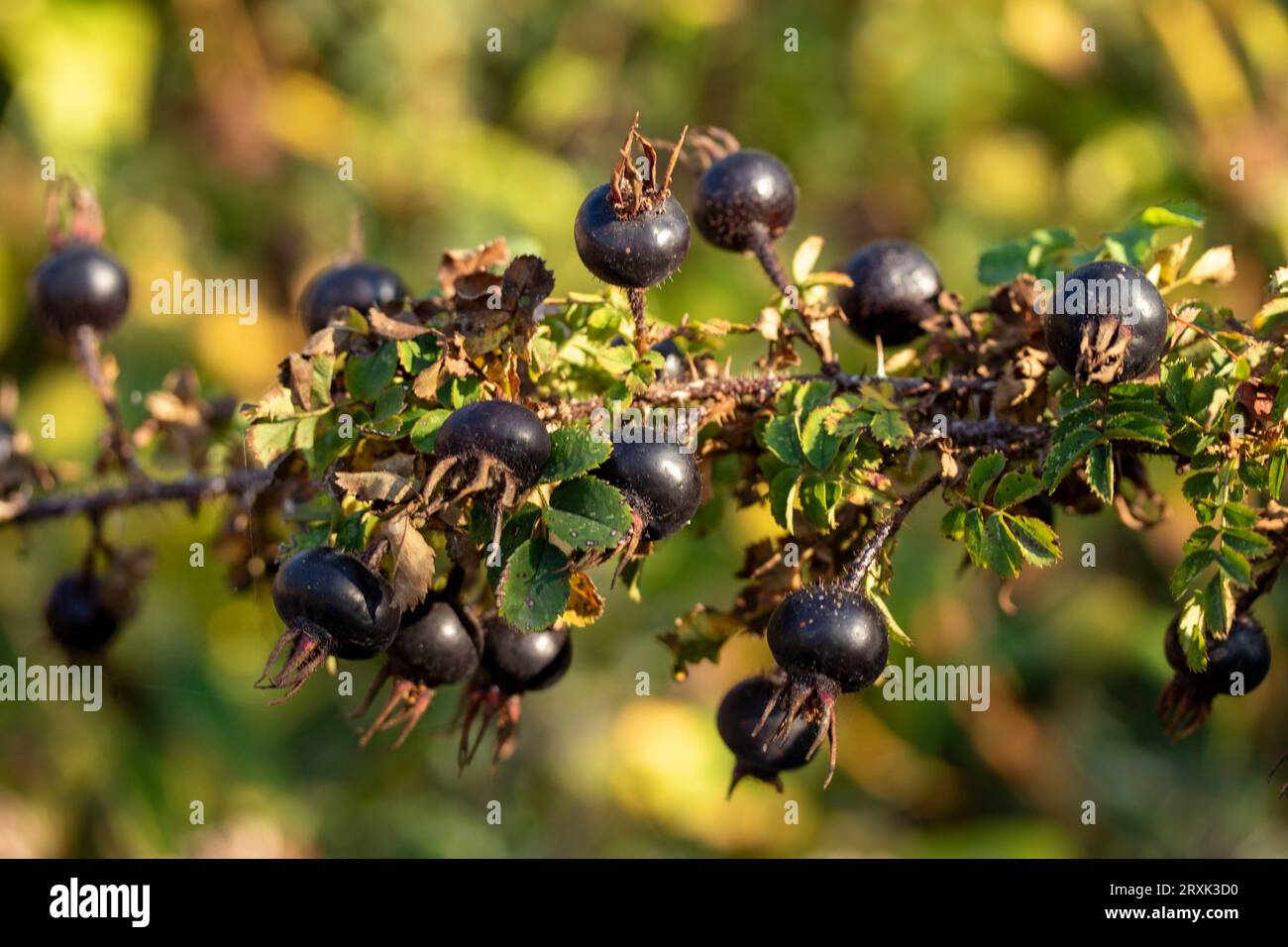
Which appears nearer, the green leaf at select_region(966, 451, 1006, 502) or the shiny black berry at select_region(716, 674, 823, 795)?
the green leaf at select_region(966, 451, 1006, 502)

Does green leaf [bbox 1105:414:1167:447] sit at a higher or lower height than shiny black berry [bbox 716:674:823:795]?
higher

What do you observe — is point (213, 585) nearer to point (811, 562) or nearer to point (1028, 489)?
point (811, 562)

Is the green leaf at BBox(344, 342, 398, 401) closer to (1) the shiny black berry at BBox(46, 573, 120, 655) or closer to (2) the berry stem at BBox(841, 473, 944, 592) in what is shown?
(2) the berry stem at BBox(841, 473, 944, 592)

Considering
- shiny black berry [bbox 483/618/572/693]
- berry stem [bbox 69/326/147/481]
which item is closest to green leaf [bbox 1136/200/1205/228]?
shiny black berry [bbox 483/618/572/693]

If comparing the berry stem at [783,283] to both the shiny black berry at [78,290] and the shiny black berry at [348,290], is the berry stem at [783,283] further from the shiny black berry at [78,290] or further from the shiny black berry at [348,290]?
the shiny black berry at [78,290]

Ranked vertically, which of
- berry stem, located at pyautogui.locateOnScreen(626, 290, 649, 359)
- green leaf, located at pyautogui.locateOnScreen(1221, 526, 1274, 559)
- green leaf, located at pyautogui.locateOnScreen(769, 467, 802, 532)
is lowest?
green leaf, located at pyautogui.locateOnScreen(1221, 526, 1274, 559)

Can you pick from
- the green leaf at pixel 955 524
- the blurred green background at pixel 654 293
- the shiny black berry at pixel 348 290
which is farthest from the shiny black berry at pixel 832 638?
the blurred green background at pixel 654 293

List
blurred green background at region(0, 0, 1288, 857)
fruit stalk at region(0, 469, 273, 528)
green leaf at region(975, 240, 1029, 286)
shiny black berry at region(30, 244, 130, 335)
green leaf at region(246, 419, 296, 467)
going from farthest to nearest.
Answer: blurred green background at region(0, 0, 1288, 857)
shiny black berry at region(30, 244, 130, 335)
fruit stalk at region(0, 469, 273, 528)
green leaf at region(975, 240, 1029, 286)
green leaf at region(246, 419, 296, 467)
